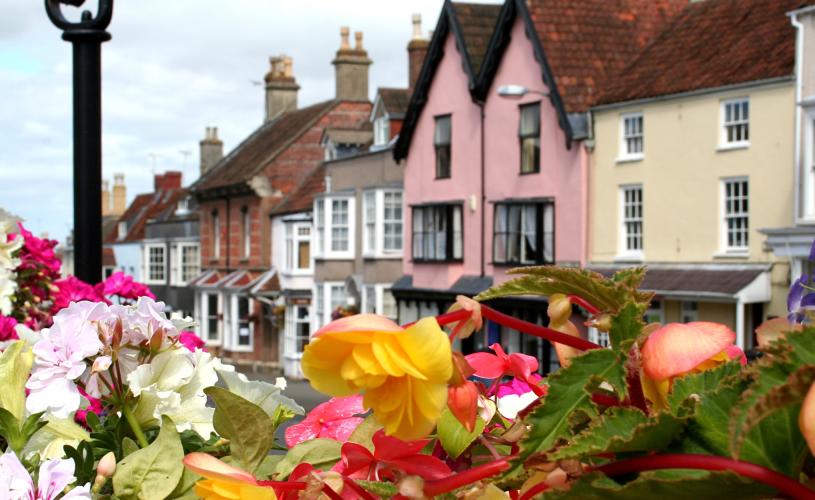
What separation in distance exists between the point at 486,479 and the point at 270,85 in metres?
53.1

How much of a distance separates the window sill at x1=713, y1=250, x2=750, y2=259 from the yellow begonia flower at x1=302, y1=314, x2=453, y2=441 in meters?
23.6

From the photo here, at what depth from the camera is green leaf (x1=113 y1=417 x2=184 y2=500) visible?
58.6 inches

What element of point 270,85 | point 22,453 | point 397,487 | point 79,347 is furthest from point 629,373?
point 270,85

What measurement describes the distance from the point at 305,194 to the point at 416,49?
25.3 feet

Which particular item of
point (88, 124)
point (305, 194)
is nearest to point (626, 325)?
point (88, 124)

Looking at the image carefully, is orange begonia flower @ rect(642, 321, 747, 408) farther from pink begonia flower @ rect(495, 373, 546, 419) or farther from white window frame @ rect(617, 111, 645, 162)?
white window frame @ rect(617, 111, 645, 162)

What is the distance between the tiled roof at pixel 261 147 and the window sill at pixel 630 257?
21468 millimetres

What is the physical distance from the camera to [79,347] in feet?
5.35

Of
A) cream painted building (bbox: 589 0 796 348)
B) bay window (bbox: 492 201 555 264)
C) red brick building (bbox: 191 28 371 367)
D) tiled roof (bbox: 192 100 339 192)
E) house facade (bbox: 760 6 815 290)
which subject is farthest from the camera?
tiled roof (bbox: 192 100 339 192)

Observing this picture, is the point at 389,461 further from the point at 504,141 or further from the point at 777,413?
the point at 504,141

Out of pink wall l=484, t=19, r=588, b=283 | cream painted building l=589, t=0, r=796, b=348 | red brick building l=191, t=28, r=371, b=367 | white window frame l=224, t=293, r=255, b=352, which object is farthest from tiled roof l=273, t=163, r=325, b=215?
cream painted building l=589, t=0, r=796, b=348

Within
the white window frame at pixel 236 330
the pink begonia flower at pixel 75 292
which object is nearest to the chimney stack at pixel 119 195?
the white window frame at pixel 236 330

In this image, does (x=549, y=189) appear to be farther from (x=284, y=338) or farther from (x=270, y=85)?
(x=270, y=85)

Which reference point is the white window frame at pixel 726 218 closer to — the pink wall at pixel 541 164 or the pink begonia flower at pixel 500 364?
the pink wall at pixel 541 164
